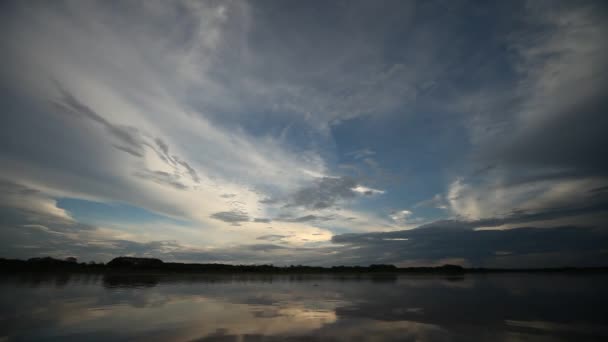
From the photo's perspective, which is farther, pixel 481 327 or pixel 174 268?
pixel 174 268

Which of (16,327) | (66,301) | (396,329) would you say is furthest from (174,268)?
(396,329)

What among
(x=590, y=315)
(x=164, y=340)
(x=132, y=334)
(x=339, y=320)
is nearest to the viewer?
(x=164, y=340)

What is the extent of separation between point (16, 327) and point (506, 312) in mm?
27330

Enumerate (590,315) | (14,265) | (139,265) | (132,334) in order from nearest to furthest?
(132,334) < (590,315) < (14,265) < (139,265)

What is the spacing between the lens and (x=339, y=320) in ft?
49.8

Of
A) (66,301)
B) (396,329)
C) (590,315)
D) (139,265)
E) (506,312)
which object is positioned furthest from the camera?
(139,265)

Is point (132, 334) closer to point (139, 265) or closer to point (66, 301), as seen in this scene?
point (66, 301)

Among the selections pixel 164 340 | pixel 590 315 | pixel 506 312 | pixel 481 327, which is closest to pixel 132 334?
pixel 164 340

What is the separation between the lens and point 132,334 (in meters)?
11.3

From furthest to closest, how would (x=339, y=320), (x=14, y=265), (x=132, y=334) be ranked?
(x=14, y=265)
(x=339, y=320)
(x=132, y=334)

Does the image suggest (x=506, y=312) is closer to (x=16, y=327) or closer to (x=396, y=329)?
(x=396, y=329)

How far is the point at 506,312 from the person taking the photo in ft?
59.1

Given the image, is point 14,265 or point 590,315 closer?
point 590,315

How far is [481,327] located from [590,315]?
974 cm
